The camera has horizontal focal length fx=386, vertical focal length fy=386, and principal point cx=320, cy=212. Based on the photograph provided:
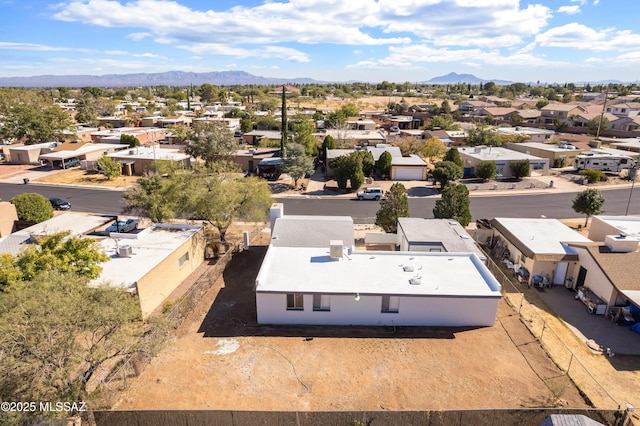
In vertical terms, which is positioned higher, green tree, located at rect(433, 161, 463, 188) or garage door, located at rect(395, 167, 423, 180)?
green tree, located at rect(433, 161, 463, 188)

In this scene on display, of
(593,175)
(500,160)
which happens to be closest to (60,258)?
(500,160)

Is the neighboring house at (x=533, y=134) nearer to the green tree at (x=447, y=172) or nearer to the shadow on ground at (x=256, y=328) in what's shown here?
the green tree at (x=447, y=172)

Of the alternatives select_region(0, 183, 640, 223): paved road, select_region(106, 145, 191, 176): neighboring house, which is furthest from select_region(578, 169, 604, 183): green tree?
select_region(106, 145, 191, 176): neighboring house

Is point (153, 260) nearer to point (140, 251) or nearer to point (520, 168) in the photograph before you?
point (140, 251)

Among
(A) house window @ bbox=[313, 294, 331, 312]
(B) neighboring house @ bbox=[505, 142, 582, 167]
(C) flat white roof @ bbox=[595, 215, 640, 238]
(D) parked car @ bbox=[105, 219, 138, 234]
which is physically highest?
(B) neighboring house @ bbox=[505, 142, 582, 167]

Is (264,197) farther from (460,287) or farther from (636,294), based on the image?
(636,294)

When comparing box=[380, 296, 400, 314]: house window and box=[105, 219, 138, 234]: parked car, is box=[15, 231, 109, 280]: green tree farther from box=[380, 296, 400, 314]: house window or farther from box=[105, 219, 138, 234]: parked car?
box=[105, 219, 138, 234]: parked car

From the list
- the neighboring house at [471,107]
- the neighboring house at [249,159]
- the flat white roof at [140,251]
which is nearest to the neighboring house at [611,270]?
the flat white roof at [140,251]
